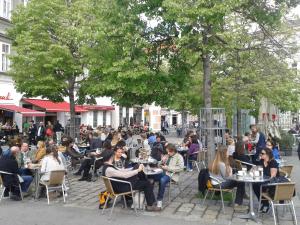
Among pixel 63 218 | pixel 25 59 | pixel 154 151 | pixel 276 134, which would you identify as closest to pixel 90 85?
pixel 25 59

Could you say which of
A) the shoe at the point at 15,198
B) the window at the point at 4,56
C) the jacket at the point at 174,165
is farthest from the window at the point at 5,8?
the jacket at the point at 174,165

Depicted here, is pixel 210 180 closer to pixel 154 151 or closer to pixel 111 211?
pixel 111 211

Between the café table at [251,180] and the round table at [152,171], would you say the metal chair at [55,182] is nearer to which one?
the round table at [152,171]

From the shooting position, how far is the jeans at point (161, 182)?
9352 millimetres

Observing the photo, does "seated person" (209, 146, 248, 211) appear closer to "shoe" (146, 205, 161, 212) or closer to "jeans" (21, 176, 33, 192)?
"shoe" (146, 205, 161, 212)

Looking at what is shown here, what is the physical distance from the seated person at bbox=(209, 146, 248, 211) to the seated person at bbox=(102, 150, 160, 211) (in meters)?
1.49

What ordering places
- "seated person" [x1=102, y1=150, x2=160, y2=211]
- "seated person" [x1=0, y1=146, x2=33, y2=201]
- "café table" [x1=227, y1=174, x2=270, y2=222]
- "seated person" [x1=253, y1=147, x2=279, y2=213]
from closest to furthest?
"café table" [x1=227, y1=174, x2=270, y2=222], "seated person" [x1=102, y1=150, x2=160, y2=211], "seated person" [x1=253, y1=147, x2=279, y2=213], "seated person" [x1=0, y1=146, x2=33, y2=201]

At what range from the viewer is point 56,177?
9953 millimetres

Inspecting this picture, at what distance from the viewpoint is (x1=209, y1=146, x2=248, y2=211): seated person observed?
9227 mm

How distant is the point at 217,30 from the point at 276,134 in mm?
13155

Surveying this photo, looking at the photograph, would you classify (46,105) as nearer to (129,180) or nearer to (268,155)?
(129,180)

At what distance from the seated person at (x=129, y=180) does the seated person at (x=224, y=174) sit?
1.49 metres

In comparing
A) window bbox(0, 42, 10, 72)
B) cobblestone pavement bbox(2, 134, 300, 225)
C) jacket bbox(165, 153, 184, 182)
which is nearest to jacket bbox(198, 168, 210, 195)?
cobblestone pavement bbox(2, 134, 300, 225)

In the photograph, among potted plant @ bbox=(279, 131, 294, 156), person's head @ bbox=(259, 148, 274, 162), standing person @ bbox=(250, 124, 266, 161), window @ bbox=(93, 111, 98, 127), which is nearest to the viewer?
person's head @ bbox=(259, 148, 274, 162)
